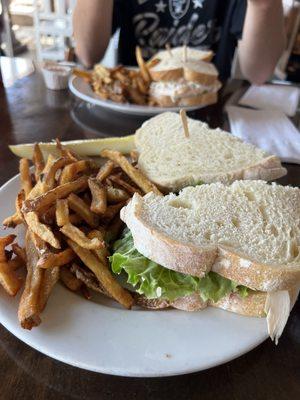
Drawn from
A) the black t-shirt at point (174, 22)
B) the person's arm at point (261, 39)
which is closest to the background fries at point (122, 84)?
the black t-shirt at point (174, 22)

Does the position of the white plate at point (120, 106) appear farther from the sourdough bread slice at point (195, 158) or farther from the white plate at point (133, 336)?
the white plate at point (133, 336)

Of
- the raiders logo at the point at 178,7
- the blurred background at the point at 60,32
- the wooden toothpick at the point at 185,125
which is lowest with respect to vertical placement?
the blurred background at the point at 60,32

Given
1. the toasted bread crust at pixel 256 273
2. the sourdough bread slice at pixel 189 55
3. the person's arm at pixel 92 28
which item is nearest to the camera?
the toasted bread crust at pixel 256 273

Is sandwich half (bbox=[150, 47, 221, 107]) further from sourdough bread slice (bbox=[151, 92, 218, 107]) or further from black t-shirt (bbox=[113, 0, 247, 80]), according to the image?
black t-shirt (bbox=[113, 0, 247, 80])

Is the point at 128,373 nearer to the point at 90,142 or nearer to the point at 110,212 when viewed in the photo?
the point at 110,212

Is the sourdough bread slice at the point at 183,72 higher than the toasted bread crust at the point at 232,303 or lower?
higher

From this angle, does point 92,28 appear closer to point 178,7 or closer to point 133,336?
point 178,7

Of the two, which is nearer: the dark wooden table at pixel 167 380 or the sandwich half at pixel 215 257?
the dark wooden table at pixel 167 380

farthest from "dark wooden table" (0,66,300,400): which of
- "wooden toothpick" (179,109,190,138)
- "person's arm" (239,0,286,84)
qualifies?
"person's arm" (239,0,286,84)
